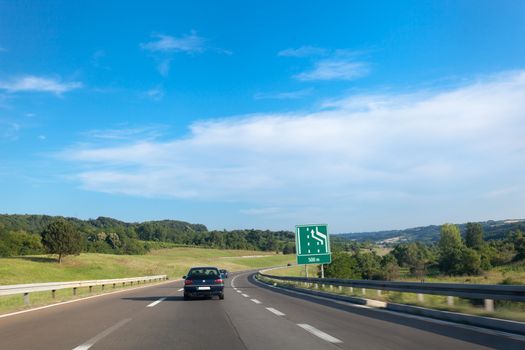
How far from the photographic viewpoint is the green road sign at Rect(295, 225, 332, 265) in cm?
3366

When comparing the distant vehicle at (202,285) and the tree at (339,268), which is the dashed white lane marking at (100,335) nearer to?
the distant vehicle at (202,285)

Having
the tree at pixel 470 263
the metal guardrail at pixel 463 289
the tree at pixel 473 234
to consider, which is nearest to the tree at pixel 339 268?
the tree at pixel 470 263

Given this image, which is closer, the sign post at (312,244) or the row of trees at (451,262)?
the sign post at (312,244)

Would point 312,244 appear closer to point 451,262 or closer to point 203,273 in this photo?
point 203,273

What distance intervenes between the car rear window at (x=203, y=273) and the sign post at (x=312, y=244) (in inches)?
458

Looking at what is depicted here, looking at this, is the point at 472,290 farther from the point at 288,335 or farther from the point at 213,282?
the point at 213,282

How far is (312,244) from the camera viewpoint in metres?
33.9

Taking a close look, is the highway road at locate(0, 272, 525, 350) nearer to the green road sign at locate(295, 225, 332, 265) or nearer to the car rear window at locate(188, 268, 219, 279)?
the car rear window at locate(188, 268, 219, 279)

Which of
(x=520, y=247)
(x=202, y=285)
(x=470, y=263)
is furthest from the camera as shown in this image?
(x=520, y=247)

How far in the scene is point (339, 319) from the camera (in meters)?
13.2

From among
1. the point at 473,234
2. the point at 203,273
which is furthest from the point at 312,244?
the point at 473,234

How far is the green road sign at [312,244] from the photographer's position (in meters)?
33.7

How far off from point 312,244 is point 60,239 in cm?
5962

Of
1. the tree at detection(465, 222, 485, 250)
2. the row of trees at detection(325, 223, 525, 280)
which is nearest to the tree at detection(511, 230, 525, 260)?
the row of trees at detection(325, 223, 525, 280)
